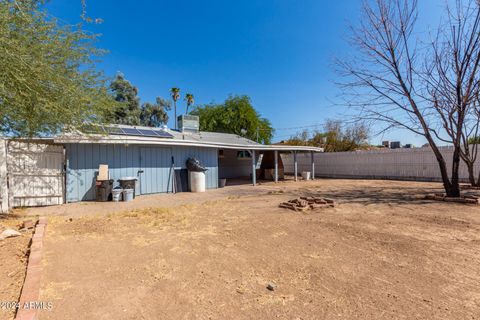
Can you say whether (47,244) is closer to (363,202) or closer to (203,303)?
(203,303)

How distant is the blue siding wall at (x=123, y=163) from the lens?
28.0ft

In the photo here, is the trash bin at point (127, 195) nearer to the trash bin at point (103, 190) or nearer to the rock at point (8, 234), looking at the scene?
the trash bin at point (103, 190)

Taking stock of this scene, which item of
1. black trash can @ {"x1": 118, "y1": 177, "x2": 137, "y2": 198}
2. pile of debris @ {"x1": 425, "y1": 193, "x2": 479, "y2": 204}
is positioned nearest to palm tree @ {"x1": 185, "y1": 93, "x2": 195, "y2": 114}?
black trash can @ {"x1": 118, "y1": 177, "x2": 137, "y2": 198}

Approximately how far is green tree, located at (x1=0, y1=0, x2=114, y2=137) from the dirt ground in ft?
7.62

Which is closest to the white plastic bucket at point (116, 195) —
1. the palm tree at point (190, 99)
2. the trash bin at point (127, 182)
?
the trash bin at point (127, 182)

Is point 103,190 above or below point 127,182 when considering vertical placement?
below

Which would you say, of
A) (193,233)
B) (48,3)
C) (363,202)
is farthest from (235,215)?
(48,3)

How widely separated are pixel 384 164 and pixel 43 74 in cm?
1770

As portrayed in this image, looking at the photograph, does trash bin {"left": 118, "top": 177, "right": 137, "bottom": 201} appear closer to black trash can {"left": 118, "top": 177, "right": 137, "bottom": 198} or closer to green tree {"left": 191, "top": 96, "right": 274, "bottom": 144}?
black trash can {"left": 118, "top": 177, "right": 137, "bottom": 198}

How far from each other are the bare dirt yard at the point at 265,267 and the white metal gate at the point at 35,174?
2.90 meters

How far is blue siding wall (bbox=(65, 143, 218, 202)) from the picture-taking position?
28.0 feet

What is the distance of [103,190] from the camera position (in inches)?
341

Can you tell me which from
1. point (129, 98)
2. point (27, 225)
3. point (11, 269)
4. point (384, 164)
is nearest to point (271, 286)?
point (11, 269)

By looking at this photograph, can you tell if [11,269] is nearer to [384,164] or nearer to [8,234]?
[8,234]
